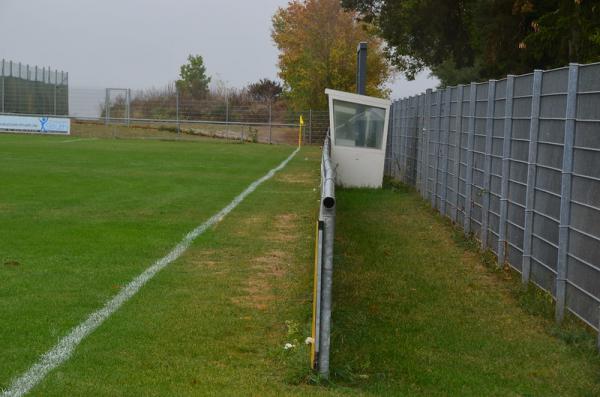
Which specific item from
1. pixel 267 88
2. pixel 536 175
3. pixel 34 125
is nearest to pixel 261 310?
pixel 536 175

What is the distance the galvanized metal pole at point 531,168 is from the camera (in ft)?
30.3

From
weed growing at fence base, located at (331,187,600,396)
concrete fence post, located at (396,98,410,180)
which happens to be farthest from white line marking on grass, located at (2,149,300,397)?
concrete fence post, located at (396,98,410,180)

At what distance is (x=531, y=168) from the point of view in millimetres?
9258

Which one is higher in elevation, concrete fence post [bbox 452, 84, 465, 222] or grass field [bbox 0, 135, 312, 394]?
concrete fence post [bbox 452, 84, 465, 222]

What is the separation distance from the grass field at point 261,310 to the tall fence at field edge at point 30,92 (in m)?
41.3

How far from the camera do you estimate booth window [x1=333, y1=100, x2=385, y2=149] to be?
68.6ft

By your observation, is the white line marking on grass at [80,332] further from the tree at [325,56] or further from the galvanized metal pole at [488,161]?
the tree at [325,56]

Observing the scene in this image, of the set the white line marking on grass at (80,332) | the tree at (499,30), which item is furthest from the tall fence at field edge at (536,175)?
the tree at (499,30)

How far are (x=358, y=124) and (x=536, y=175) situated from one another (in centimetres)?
1192

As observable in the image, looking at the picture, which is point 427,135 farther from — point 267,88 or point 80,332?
point 267,88

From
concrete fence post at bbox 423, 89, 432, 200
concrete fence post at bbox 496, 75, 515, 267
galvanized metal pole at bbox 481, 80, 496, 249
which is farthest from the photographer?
concrete fence post at bbox 423, 89, 432, 200

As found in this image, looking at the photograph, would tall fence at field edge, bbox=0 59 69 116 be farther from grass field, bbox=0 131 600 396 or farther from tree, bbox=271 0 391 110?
grass field, bbox=0 131 600 396

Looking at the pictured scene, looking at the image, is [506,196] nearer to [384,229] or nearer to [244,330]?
[384,229]

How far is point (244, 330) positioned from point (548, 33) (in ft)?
57.8
